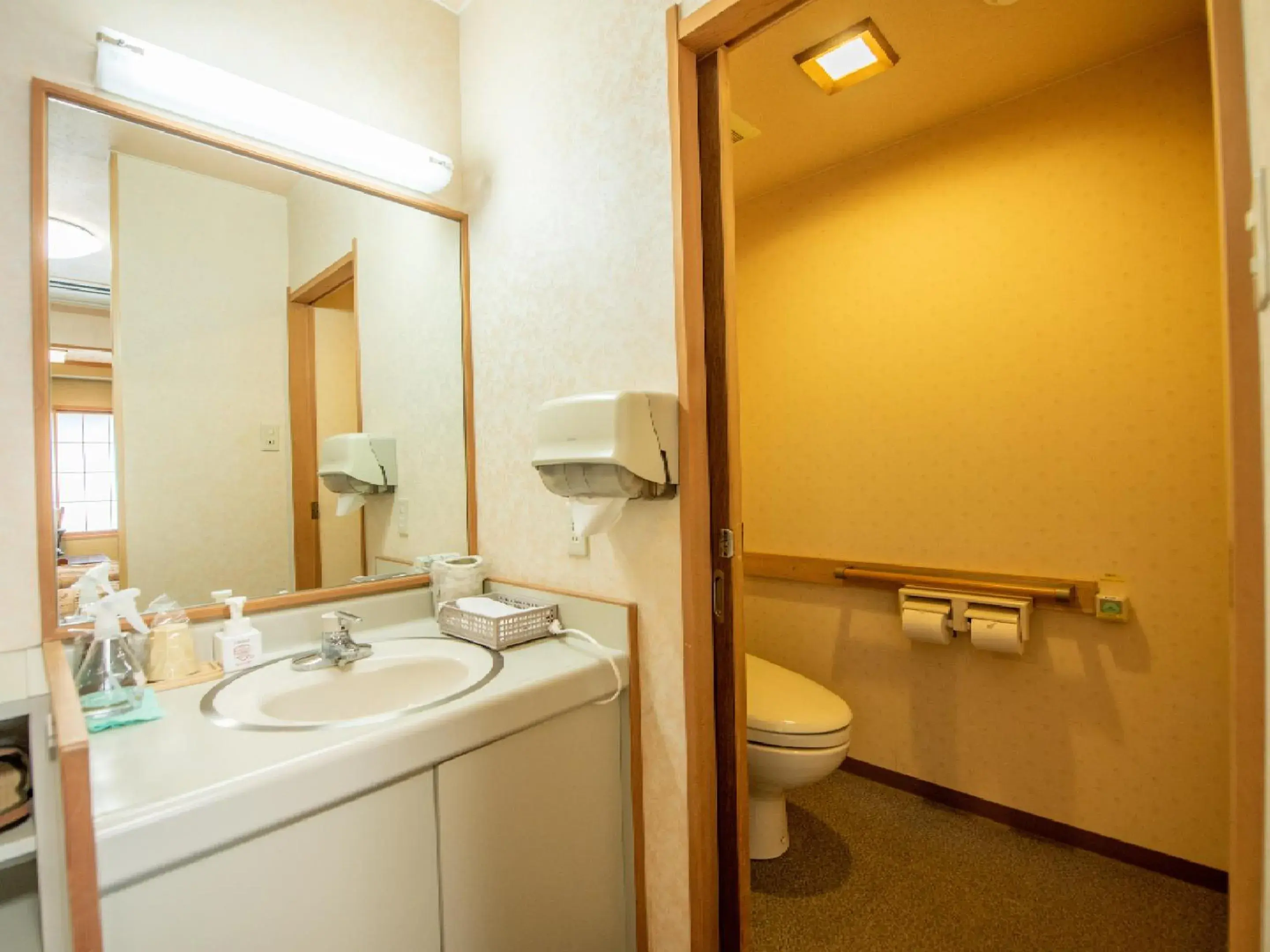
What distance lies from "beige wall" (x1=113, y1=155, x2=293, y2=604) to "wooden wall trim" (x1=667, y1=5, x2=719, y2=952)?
0.97m

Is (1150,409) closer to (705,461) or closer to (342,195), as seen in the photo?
(705,461)

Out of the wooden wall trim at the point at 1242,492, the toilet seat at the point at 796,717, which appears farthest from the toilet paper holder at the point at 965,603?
the wooden wall trim at the point at 1242,492

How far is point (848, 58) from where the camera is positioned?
1.66 m

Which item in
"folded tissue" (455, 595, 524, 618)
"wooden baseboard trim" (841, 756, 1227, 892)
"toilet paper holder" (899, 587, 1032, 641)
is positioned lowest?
"wooden baseboard trim" (841, 756, 1227, 892)

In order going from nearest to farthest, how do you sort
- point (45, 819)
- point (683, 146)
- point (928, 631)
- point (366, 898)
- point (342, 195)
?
point (45, 819), point (366, 898), point (683, 146), point (342, 195), point (928, 631)

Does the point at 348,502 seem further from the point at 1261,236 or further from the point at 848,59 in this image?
the point at 848,59

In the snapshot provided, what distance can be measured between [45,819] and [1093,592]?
2.29 meters

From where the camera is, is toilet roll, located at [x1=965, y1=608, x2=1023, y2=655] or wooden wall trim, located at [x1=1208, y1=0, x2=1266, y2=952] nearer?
wooden wall trim, located at [x1=1208, y1=0, x2=1266, y2=952]

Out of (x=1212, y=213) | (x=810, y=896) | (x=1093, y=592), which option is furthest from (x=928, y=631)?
(x=1212, y=213)

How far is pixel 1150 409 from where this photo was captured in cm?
167

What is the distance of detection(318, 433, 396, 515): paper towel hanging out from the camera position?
154 centimetres

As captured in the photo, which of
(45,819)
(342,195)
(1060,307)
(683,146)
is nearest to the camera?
(45,819)

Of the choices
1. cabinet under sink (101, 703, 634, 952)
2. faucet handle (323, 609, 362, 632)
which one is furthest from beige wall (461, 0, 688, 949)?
faucet handle (323, 609, 362, 632)

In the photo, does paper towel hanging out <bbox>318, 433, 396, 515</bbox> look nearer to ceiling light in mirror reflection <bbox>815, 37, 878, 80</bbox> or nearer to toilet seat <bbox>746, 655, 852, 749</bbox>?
toilet seat <bbox>746, 655, 852, 749</bbox>
